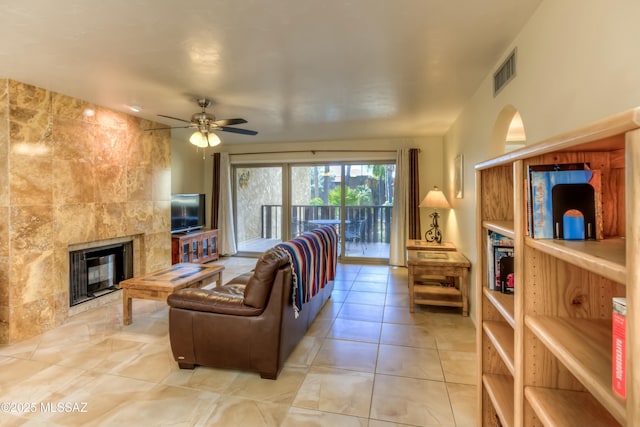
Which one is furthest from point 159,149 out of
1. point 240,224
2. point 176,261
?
point 240,224

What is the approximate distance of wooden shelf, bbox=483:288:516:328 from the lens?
4.18 ft

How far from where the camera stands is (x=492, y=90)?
2.65 meters

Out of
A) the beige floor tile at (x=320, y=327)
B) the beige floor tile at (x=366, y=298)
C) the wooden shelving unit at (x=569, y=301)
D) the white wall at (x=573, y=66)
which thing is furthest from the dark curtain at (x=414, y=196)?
the wooden shelving unit at (x=569, y=301)

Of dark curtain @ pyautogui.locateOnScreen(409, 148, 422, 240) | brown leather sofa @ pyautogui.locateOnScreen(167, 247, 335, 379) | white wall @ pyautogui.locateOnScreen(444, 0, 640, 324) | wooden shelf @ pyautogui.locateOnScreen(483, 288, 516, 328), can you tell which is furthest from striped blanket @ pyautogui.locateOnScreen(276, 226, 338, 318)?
dark curtain @ pyautogui.locateOnScreen(409, 148, 422, 240)

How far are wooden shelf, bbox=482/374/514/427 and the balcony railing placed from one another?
443cm

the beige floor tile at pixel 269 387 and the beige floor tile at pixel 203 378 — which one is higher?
the beige floor tile at pixel 203 378

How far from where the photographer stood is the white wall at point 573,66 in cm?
117

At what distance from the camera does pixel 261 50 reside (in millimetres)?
2277

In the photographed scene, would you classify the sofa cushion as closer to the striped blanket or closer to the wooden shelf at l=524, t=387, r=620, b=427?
the striped blanket

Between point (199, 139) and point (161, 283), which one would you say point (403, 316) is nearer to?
point (161, 283)

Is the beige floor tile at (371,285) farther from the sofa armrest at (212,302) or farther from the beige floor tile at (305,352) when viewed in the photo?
the sofa armrest at (212,302)

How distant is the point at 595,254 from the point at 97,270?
4656mm

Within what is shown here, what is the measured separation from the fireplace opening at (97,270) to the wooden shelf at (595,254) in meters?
4.28

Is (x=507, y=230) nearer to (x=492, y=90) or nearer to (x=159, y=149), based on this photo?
(x=492, y=90)
